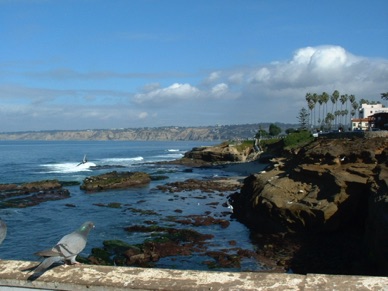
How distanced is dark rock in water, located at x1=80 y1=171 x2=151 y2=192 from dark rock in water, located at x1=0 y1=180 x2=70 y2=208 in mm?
2921

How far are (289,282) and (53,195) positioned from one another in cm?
4102

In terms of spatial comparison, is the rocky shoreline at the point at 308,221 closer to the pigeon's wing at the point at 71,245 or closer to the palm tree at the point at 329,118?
the pigeon's wing at the point at 71,245

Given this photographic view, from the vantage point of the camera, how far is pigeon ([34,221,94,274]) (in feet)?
13.1

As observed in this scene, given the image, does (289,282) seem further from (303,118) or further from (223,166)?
(303,118)

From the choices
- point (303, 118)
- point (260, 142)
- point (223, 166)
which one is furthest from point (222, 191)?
point (303, 118)

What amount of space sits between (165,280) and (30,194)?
42.4 m

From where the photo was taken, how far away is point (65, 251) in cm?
437

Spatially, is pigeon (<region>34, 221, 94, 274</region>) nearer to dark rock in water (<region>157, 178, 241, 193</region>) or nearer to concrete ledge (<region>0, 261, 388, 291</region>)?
concrete ledge (<region>0, 261, 388, 291</region>)

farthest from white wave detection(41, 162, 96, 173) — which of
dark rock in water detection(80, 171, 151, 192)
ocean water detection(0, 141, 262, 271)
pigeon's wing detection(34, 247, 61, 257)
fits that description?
pigeon's wing detection(34, 247, 61, 257)

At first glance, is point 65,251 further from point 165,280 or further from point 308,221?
point 308,221

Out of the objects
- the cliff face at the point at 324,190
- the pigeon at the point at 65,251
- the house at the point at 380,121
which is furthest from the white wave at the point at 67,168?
the pigeon at the point at 65,251

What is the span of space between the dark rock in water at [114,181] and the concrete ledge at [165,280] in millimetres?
43075

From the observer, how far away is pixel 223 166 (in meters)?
74.2

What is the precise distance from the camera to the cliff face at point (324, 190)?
22.3 m
